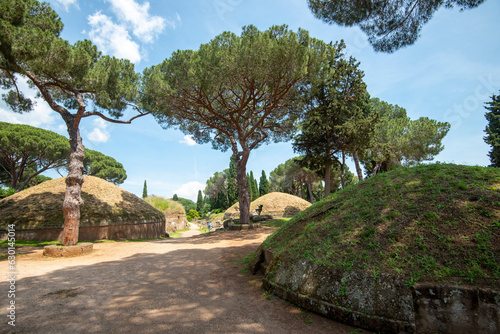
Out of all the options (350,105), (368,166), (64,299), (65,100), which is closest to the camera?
(64,299)

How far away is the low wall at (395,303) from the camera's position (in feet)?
7.36

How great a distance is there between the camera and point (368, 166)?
27.0 meters

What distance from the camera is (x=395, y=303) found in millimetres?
2506

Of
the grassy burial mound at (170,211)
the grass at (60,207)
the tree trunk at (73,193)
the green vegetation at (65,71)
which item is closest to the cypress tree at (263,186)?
the grassy burial mound at (170,211)

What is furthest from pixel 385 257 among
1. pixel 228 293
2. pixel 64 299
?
pixel 64 299

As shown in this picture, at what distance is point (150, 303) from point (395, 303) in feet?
11.3

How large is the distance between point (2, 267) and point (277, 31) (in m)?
13.3

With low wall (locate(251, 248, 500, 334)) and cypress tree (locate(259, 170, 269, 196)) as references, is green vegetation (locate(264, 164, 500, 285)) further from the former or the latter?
cypress tree (locate(259, 170, 269, 196))

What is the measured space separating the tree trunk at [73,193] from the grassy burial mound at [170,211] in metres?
17.6

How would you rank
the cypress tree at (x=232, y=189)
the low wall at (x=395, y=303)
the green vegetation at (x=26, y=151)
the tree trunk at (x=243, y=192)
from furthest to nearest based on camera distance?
1. the cypress tree at (x=232, y=189)
2. the green vegetation at (x=26, y=151)
3. the tree trunk at (x=243, y=192)
4. the low wall at (x=395, y=303)

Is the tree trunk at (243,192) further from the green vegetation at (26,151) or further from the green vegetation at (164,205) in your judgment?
the green vegetation at (26,151)

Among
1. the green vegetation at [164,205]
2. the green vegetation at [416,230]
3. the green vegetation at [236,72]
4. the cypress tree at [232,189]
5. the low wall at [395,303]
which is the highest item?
the green vegetation at [236,72]

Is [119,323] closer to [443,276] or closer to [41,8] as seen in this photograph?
[443,276]

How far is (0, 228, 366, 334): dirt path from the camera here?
8.77ft
